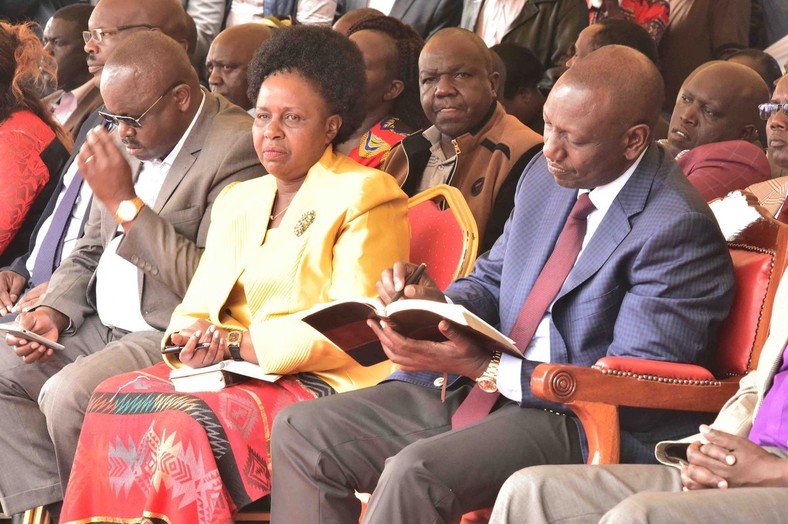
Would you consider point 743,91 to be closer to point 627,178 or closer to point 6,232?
point 627,178

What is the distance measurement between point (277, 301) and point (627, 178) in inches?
48.0

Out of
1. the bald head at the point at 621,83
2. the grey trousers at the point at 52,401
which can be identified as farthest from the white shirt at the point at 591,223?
the grey trousers at the point at 52,401

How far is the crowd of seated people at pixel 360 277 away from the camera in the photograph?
2.93 metres

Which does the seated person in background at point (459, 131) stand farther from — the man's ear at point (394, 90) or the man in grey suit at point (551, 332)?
the man in grey suit at point (551, 332)

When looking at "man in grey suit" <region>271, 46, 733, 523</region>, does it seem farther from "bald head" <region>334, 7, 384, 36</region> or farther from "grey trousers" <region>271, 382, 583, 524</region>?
"bald head" <region>334, 7, 384, 36</region>

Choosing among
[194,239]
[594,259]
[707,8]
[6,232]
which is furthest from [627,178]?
[707,8]

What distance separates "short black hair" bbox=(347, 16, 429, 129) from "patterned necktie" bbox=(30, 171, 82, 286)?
1.49m

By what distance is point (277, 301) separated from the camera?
3721 mm

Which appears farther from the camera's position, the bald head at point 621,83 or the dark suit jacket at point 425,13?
the dark suit jacket at point 425,13

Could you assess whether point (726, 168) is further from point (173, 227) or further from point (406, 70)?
point (173, 227)

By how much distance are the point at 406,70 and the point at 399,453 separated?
2.82 m

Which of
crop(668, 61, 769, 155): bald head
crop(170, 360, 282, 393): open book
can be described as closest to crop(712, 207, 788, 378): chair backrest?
crop(170, 360, 282, 393): open book

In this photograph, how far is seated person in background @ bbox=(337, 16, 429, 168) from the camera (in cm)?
500

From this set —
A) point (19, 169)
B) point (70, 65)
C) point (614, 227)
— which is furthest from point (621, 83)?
point (70, 65)
